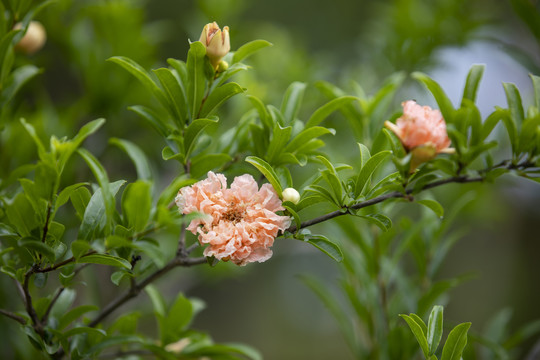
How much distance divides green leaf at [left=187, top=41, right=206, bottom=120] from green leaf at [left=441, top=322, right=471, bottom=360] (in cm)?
39

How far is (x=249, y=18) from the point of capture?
2.27 m

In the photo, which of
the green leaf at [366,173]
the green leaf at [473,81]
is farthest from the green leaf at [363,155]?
the green leaf at [473,81]

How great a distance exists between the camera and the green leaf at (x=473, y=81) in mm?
513

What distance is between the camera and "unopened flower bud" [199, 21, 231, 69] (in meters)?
0.51

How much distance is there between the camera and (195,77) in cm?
53

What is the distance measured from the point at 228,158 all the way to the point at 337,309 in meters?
0.40

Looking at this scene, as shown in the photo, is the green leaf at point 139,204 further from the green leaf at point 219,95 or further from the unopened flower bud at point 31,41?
the unopened flower bud at point 31,41

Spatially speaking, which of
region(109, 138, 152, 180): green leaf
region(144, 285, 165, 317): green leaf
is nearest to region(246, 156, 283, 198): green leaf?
region(109, 138, 152, 180): green leaf

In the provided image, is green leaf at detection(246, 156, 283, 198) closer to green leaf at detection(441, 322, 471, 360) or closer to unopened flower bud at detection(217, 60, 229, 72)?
unopened flower bud at detection(217, 60, 229, 72)

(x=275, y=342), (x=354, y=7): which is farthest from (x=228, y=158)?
(x=354, y=7)

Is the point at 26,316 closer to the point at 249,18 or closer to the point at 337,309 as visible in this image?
the point at 337,309

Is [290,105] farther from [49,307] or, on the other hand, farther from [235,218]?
[49,307]

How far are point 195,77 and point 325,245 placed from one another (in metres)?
0.24

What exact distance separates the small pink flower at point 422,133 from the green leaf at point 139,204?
0.80 feet
